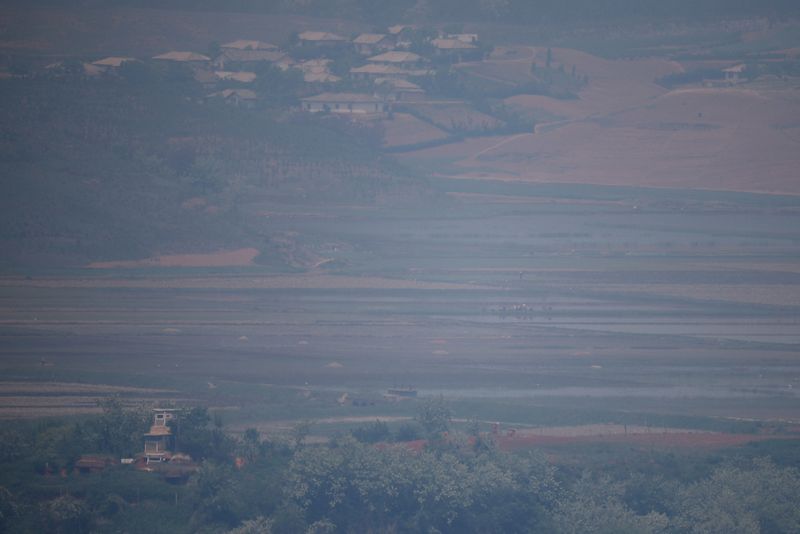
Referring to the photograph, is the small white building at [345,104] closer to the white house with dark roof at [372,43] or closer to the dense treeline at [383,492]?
the white house with dark roof at [372,43]

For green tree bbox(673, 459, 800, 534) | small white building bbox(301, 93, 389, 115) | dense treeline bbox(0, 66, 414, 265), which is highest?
small white building bbox(301, 93, 389, 115)

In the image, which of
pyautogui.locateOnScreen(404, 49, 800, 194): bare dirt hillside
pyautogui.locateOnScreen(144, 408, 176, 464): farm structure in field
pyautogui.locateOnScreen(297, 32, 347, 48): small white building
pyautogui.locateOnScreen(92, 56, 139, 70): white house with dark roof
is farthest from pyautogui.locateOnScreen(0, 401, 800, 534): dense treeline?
pyautogui.locateOnScreen(297, 32, 347, 48): small white building

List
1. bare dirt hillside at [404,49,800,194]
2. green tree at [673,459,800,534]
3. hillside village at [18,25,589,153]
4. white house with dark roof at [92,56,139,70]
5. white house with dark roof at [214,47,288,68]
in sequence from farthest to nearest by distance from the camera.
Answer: white house with dark roof at [214,47,288,68], hillside village at [18,25,589,153], white house with dark roof at [92,56,139,70], bare dirt hillside at [404,49,800,194], green tree at [673,459,800,534]

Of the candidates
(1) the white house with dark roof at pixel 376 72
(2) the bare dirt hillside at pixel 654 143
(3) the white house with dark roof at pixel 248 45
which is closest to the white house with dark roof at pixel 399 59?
(1) the white house with dark roof at pixel 376 72

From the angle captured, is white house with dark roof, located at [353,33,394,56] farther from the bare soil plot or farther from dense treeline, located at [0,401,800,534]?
dense treeline, located at [0,401,800,534]

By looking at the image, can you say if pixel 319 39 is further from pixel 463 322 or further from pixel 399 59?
pixel 463 322

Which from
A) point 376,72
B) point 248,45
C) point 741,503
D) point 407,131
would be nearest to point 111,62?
point 248,45

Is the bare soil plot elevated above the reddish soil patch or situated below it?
above

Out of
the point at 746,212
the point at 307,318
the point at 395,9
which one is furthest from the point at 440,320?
the point at 395,9
